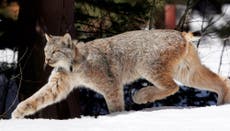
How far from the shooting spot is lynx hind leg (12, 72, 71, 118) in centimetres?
653

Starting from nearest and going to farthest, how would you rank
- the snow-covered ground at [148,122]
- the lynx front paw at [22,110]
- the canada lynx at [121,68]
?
the snow-covered ground at [148,122] < the lynx front paw at [22,110] < the canada lynx at [121,68]

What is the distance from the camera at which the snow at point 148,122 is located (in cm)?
513

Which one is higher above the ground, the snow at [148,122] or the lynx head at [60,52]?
the lynx head at [60,52]

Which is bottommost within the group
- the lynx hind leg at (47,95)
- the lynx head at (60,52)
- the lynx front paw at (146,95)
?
the lynx front paw at (146,95)

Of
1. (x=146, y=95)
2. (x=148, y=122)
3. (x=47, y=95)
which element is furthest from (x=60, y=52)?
(x=148, y=122)

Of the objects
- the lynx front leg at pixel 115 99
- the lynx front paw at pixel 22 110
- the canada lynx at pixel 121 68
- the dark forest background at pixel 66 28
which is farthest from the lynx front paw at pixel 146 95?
the dark forest background at pixel 66 28

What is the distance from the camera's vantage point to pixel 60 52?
6559 millimetres

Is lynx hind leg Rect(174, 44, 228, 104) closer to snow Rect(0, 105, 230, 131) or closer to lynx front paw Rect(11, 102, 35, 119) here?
snow Rect(0, 105, 230, 131)

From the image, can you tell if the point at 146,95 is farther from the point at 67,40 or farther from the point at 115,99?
the point at 67,40

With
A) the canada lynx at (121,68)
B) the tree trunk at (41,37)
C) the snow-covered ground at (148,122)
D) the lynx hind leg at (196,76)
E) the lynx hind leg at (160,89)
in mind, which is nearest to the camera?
the snow-covered ground at (148,122)

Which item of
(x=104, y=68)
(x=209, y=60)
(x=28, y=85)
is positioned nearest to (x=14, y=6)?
(x=28, y=85)

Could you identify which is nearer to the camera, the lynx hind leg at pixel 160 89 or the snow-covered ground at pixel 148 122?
the snow-covered ground at pixel 148 122

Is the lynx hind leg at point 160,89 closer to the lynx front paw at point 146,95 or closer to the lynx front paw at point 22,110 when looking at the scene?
the lynx front paw at point 146,95

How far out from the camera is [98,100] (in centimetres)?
1092
